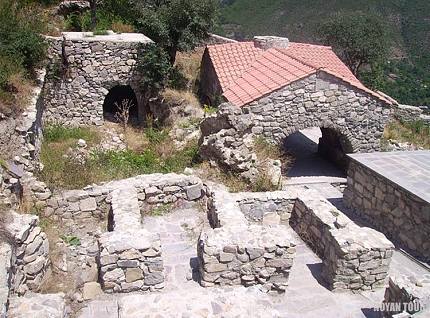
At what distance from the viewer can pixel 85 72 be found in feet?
46.3

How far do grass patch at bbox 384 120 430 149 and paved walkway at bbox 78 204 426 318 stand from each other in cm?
968

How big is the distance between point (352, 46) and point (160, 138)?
1368 cm

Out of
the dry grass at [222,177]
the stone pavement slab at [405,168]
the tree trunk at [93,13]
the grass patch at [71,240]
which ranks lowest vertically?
the grass patch at [71,240]

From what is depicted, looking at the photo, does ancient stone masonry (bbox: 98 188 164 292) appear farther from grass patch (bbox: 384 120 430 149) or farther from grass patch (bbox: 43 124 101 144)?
grass patch (bbox: 384 120 430 149)

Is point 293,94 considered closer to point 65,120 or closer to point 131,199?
point 131,199

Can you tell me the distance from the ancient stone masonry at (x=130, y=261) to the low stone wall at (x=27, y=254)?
86 cm

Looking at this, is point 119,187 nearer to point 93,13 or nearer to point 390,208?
point 390,208

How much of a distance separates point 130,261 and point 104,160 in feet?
15.5

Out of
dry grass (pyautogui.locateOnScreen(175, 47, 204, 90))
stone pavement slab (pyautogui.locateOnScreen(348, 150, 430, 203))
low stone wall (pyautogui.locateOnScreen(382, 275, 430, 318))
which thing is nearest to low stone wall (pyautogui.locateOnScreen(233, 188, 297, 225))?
stone pavement slab (pyautogui.locateOnScreen(348, 150, 430, 203))

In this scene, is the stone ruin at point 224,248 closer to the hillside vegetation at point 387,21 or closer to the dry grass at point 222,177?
the dry grass at point 222,177

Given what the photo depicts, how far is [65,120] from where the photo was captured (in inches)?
569

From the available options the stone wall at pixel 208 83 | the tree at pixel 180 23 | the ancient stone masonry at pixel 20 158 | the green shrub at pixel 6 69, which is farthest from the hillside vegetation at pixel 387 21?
the ancient stone masonry at pixel 20 158

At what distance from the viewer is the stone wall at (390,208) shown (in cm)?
777

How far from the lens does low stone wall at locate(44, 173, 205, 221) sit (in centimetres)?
779
